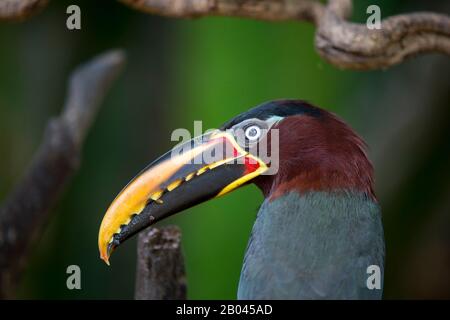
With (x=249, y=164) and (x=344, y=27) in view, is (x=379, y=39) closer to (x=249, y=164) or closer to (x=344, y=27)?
(x=344, y=27)

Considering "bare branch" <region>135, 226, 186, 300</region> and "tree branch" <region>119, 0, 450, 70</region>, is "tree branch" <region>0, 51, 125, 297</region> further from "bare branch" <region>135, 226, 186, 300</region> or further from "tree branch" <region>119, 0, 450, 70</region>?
"tree branch" <region>119, 0, 450, 70</region>

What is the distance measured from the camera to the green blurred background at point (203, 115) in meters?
4.37

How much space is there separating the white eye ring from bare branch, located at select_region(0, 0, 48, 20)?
723 millimetres

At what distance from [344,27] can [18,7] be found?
0.98 m

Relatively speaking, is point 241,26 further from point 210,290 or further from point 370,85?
point 210,290

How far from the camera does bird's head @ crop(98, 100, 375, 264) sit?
7.86ft

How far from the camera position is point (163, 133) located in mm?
5305

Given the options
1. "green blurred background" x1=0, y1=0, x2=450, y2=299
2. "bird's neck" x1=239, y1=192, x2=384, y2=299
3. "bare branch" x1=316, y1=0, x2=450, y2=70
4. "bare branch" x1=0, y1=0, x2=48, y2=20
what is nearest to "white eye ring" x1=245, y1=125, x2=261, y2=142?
"bird's neck" x1=239, y1=192, x2=384, y2=299

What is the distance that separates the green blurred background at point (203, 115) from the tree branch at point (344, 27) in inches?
55.7

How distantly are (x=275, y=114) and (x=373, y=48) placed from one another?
359mm

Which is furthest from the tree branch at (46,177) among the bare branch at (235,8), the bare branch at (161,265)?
the bare branch at (235,8)

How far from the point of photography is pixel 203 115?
14.8 ft

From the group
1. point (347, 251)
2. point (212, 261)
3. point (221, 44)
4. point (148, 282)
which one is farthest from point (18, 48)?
point (347, 251)
